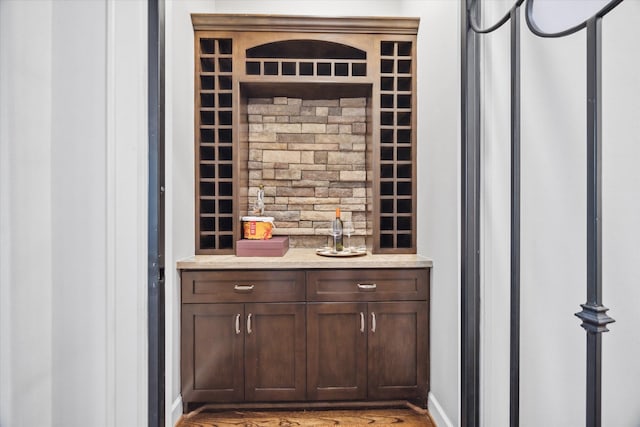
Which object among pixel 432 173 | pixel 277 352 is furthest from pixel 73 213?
pixel 432 173

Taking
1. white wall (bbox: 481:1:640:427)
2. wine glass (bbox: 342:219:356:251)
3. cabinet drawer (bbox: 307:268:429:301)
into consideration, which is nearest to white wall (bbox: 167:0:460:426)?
cabinet drawer (bbox: 307:268:429:301)

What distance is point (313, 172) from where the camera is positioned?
261 centimetres

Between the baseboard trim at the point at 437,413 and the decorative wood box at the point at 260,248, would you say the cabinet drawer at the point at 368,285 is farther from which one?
the baseboard trim at the point at 437,413

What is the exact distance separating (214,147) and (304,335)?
132 cm

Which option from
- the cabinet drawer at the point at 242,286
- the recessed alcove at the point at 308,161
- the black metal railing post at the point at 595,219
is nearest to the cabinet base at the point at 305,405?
the cabinet drawer at the point at 242,286

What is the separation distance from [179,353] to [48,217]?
48.3 inches

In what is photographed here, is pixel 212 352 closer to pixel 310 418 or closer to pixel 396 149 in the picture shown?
pixel 310 418

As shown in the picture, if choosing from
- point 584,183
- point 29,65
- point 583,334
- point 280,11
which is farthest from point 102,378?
point 280,11

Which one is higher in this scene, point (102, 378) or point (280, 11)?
point (280, 11)

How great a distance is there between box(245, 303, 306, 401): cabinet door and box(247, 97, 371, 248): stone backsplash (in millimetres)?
710

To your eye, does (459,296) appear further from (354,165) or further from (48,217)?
(48,217)

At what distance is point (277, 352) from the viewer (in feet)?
6.54

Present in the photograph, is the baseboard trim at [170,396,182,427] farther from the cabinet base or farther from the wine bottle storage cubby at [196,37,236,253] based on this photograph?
the wine bottle storage cubby at [196,37,236,253]

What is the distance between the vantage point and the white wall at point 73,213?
35.1 inches
